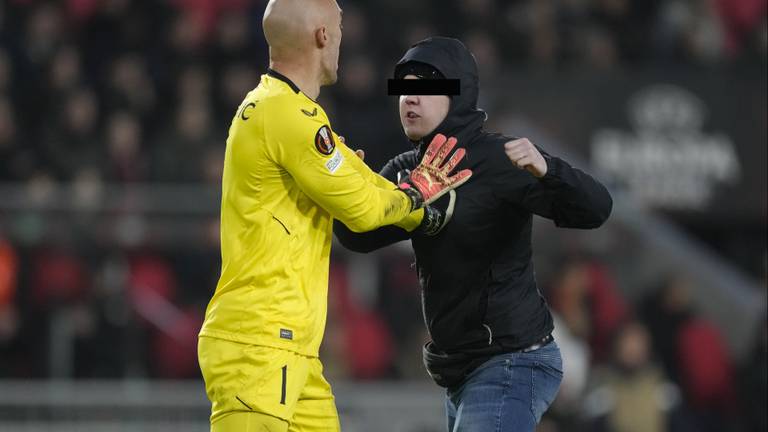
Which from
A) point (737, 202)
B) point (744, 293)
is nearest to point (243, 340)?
point (744, 293)

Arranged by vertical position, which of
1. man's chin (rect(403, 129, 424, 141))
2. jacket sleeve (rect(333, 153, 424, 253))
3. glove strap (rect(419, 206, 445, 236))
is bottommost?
jacket sleeve (rect(333, 153, 424, 253))

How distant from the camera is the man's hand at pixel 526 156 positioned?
4.98 meters

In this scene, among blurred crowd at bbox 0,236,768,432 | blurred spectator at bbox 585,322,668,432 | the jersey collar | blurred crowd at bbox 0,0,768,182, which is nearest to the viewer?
the jersey collar

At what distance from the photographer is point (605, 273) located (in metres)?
10.3

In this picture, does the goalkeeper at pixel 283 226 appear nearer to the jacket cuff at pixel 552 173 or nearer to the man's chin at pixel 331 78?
the man's chin at pixel 331 78

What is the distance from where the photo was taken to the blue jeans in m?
5.14

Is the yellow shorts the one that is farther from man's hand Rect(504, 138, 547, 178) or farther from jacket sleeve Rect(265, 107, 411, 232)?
man's hand Rect(504, 138, 547, 178)

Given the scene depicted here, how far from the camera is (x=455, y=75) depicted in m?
5.39

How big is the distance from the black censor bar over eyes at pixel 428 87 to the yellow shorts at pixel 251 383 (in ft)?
3.69

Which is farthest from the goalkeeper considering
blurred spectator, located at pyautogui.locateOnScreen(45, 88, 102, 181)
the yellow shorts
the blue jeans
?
blurred spectator, located at pyautogui.locateOnScreen(45, 88, 102, 181)

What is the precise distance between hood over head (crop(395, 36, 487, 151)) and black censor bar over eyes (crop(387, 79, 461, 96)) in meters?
0.02

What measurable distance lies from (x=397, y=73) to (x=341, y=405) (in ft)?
14.2

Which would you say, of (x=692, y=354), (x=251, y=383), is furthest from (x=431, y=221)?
(x=692, y=354)

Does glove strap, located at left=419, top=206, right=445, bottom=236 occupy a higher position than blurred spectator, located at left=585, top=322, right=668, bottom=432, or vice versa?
glove strap, located at left=419, top=206, right=445, bottom=236
